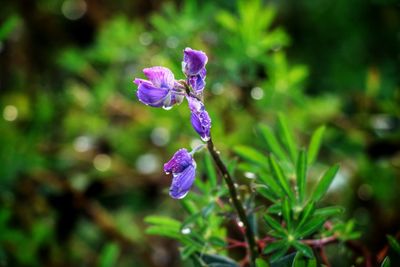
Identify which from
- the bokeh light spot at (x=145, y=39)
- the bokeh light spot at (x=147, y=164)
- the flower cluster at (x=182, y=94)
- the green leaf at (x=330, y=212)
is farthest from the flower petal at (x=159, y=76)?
the bokeh light spot at (x=147, y=164)

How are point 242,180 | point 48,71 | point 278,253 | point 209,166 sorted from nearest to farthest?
point 278,253
point 209,166
point 242,180
point 48,71

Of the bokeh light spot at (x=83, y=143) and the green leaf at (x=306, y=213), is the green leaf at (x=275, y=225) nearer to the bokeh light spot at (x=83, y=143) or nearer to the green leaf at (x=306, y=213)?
the green leaf at (x=306, y=213)

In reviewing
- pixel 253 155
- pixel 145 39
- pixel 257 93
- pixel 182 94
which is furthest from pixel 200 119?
pixel 145 39

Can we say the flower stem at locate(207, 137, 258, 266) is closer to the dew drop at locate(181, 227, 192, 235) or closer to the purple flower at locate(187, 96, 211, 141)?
the purple flower at locate(187, 96, 211, 141)

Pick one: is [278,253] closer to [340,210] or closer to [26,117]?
[340,210]

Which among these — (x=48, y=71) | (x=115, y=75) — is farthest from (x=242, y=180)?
(x=48, y=71)

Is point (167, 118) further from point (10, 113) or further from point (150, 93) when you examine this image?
point (150, 93)

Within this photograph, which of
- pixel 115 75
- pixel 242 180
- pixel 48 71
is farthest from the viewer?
pixel 48 71
